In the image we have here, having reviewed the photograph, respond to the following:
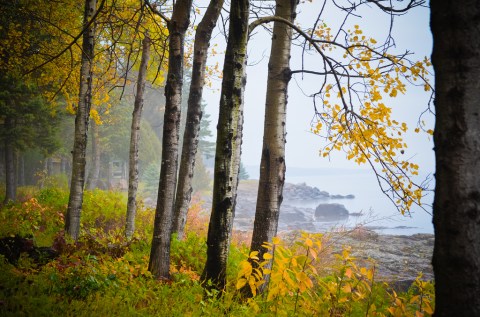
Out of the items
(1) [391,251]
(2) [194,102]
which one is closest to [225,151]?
(2) [194,102]

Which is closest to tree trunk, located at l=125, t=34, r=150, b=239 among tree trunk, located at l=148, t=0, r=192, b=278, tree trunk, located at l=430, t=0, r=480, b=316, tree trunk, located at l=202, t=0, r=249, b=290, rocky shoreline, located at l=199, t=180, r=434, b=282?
tree trunk, located at l=148, t=0, r=192, b=278

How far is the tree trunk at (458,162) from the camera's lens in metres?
1.60

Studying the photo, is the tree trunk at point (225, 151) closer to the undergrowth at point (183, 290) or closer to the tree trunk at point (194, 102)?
the undergrowth at point (183, 290)

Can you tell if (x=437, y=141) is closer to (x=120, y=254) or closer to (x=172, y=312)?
(x=172, y=312)

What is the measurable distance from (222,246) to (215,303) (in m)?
0.62

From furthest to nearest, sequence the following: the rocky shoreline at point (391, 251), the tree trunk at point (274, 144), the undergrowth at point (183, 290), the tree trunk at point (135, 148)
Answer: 1. the rocky shoreline at point (391, 251)
2. the tree trunk at point (135, 148)
3. the tree trunk at point (274, 144)
4. the undergrowth at point (183, 290)

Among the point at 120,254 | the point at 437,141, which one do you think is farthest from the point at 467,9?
the point at 120,254

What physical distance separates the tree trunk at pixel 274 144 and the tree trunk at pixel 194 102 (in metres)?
1.84

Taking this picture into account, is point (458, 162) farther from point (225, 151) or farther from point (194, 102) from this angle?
point (194, 102)

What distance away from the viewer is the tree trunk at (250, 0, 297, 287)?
433cm

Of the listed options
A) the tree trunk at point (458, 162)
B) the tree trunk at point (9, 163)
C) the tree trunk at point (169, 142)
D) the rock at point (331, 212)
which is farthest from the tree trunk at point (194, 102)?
the rock at point (331, 212)

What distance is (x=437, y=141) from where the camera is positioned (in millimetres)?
1751

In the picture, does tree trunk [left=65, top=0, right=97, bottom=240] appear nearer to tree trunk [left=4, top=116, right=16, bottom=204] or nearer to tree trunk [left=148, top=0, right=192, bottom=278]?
tree trunk [left=148, top=0, right=192, bottom=278]

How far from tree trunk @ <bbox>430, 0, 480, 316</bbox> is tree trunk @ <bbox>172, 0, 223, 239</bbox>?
4894 mm
